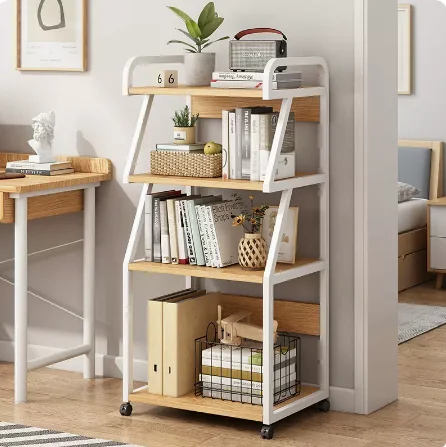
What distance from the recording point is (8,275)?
183 inches

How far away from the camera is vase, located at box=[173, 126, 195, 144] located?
3.82 metres

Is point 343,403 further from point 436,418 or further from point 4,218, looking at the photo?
point 4,218

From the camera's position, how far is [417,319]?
550cm

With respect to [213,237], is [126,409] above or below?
below

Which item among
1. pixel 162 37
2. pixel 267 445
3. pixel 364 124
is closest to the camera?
pixel 267 445

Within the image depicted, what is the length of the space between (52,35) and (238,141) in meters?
1.14

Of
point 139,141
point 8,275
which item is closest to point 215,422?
point 139,141

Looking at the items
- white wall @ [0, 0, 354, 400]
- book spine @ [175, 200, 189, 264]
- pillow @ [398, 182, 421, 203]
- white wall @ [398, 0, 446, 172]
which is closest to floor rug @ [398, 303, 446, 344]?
pillow @ [398, 182, 421, 203]

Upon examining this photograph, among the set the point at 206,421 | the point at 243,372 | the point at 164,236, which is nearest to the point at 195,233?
the point at 164,236

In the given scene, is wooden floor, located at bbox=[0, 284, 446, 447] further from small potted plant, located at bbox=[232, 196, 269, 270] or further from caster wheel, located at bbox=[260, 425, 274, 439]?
small potted plant, located at bbox=[232, 196, 269, 270]

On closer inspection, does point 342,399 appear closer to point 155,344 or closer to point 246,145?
point 155,344

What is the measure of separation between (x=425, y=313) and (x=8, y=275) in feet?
7.25

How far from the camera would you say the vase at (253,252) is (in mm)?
3648

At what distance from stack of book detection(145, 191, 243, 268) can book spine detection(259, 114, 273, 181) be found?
0.27 meters
